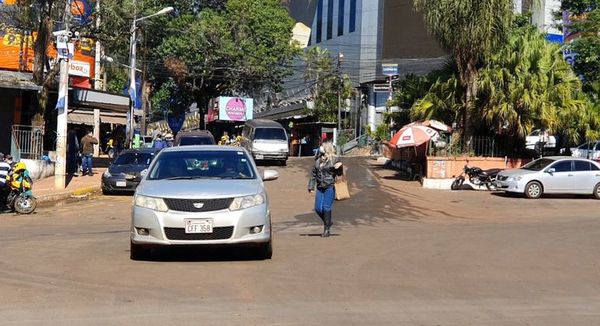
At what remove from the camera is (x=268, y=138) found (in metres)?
37.2

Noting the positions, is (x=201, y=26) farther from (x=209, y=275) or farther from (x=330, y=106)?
(x=209, y=275)

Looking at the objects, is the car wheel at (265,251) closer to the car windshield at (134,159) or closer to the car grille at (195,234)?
the car grille at (195,234)

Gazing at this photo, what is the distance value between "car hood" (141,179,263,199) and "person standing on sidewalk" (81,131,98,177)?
60.7ft

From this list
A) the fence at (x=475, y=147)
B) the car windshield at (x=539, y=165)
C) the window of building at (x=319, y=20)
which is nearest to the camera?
the car windshield at (x=539, y=165)

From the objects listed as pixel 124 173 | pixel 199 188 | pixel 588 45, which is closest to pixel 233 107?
pixel 588 45

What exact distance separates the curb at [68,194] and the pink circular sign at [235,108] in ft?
116

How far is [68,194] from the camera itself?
855 inches

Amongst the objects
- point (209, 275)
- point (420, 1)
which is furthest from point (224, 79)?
point (209, 275)

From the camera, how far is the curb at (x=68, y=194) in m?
20.5

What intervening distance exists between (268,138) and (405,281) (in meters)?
28.4

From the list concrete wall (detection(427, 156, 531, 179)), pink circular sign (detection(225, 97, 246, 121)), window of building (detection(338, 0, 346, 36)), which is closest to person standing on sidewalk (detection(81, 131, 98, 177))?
concrete wall (detection(427, 156, 531, 179))

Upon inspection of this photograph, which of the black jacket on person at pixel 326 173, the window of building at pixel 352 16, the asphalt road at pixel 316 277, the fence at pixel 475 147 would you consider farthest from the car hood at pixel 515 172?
the window of building at pixel 352 16

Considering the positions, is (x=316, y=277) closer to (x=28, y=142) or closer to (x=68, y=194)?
(x=68, y=194)

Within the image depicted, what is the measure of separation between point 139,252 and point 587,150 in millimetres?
29555
